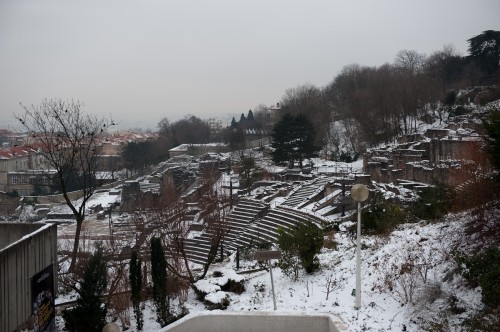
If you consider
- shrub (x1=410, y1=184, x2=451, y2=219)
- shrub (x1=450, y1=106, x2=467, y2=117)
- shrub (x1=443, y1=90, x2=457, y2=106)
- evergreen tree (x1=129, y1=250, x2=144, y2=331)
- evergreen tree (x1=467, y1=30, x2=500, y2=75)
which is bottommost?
evergreen tree (x1=129, y1=250, x2=144, y2=331)

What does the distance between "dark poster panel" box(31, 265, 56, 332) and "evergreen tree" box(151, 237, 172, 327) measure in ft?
6.36

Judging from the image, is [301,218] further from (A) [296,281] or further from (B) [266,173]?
(B) [266,173]

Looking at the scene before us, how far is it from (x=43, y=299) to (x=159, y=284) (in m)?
2.15

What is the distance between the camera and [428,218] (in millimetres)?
11844

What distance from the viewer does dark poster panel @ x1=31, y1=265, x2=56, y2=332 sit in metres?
7.37

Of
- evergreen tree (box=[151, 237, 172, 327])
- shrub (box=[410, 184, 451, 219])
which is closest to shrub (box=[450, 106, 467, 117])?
shrub (box=[410, 184, 451, 219])

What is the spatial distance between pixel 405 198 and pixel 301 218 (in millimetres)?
4743

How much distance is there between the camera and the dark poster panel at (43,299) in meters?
7.37

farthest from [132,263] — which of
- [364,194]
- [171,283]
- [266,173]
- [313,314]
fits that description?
[266,173]

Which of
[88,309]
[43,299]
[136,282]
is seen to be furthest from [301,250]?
[43,299]

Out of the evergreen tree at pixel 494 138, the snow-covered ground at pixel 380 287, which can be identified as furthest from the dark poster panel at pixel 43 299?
→ the evergreen tree at pixel 494 138

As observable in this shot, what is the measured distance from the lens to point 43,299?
7582 mm

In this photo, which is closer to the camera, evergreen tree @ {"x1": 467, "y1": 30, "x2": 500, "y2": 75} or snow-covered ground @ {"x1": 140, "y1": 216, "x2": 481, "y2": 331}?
snow-covered ground @ {"x1": 140, "y1": 216, "x2": 481, "y2": 331}

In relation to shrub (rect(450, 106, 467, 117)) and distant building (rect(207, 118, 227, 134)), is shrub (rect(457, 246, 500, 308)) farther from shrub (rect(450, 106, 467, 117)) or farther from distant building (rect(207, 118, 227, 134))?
distant building (rect(207, 118, 227, 134))
